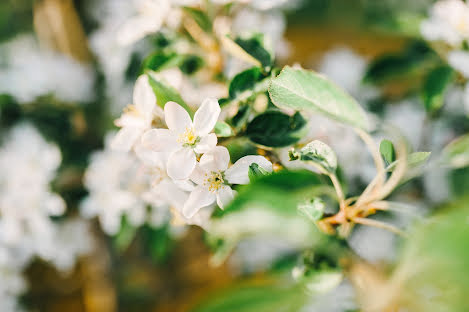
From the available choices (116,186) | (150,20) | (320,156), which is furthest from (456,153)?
(116,186)

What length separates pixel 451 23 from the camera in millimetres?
820

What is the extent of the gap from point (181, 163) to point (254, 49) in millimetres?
229

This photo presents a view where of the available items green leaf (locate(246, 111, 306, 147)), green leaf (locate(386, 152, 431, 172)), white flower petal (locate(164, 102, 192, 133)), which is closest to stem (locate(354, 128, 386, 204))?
green leaf (locate(386, 152, 431, 172))

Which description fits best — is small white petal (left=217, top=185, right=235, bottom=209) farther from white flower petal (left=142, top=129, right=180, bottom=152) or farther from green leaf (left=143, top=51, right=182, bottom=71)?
green leaf (left=143, top=51, right=182, bottom=71)

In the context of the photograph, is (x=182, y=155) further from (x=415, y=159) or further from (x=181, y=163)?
(x=415, y=159)

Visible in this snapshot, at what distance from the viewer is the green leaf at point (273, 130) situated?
579 mm

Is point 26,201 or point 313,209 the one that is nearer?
point 313,209

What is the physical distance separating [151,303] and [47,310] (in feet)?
1.94

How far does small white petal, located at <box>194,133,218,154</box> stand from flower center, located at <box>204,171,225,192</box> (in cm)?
4

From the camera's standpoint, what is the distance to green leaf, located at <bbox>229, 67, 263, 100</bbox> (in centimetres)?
58

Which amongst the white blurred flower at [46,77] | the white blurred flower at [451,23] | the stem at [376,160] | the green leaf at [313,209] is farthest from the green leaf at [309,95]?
the white blurred flower at [46,77]

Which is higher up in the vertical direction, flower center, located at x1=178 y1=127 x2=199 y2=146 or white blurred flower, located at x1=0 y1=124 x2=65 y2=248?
white blurred flower, located at x1=0 y1=124 x2=65 y2=248

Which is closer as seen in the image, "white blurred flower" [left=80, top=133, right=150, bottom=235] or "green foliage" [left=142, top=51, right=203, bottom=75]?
"green foliage" [left=142, top=51, right=203, bottom=75]

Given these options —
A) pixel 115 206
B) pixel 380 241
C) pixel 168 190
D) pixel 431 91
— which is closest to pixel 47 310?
pixel 115 206
